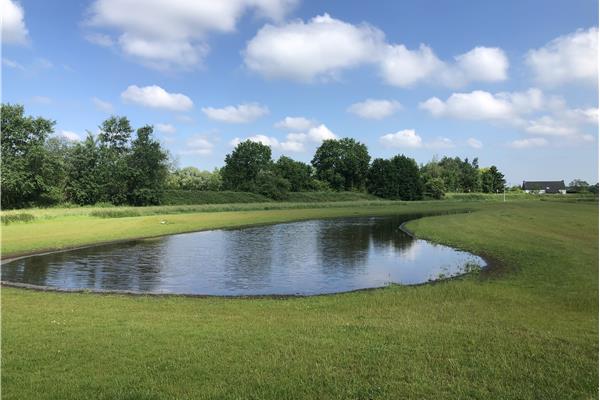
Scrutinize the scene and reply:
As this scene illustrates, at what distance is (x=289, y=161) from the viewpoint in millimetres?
122875

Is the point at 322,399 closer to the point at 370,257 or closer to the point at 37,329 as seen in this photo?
the point at 37,329

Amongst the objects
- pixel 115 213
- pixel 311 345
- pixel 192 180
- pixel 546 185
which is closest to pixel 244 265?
pixel 311 345

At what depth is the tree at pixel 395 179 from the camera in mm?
124188

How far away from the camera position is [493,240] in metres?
28.5

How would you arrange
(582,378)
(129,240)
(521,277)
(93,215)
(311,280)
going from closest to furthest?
(582,378) < (521,277) < (311,280) < (129,240) < (93,215)

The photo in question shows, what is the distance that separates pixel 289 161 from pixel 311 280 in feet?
346

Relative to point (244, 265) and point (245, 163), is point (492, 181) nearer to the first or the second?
point (245, 163)

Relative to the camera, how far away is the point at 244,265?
869 inches

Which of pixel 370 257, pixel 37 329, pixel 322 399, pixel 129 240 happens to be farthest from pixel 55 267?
pixel 322 399

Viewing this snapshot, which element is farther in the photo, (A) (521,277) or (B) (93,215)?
(B) (93,215)

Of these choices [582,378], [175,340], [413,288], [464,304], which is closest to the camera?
[582,378]

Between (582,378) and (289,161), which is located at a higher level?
(289,161)

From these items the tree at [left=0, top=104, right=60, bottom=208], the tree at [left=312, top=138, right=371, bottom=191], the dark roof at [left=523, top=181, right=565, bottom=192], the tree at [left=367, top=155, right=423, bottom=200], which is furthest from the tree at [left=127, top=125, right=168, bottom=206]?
the dark roof at [left=523, top=181, right=565, bottom=192]

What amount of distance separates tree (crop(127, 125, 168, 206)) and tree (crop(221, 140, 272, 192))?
33595mm
